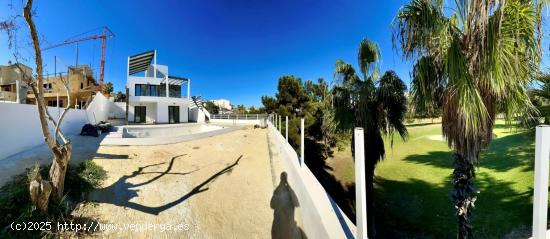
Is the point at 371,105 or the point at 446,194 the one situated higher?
the point at 371,105

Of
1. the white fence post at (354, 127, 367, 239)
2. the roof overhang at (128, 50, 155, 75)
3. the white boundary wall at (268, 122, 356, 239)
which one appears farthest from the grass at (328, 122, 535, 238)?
the roof overhang at (128, 50, 155, 75)

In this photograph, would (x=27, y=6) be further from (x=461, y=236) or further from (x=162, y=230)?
(x=461, y=236)

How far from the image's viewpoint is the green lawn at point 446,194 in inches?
327

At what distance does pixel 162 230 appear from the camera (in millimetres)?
4477

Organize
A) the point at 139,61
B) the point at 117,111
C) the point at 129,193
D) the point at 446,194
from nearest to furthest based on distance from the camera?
the point at 129,193 → the point at 446,194 → the point at 117,111 → the point at 139,61

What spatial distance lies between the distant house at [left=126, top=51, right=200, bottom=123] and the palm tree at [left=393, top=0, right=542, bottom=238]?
2557 cm

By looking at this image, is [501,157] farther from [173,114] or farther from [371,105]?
[173,114]

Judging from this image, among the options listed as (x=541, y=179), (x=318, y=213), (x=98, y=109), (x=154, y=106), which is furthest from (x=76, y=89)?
(x=541, y=179)

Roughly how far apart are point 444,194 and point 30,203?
46.3 feet

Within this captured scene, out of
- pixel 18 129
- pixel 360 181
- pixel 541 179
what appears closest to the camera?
pixel 541 179

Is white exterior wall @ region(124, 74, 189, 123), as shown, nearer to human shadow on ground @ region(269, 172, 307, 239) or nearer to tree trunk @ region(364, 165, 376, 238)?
human shadow on ground @ region(269, 172, 307, 239)

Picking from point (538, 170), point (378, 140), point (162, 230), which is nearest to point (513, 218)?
point (378, 140)

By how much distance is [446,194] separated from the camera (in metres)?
11.0

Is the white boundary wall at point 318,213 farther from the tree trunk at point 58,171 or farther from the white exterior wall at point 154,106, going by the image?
the white exterior wall at point 154,106
